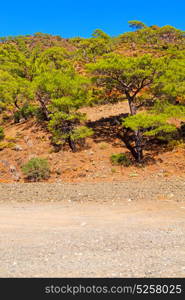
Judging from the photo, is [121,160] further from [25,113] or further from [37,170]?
[25,113]

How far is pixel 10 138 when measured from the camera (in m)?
30.7

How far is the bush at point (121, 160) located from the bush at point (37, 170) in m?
5.06

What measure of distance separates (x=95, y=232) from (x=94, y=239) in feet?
2.57

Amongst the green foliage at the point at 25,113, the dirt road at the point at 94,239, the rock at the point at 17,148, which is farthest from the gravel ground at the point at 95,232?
the green foliage at the point at 25,113

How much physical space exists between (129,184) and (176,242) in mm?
10058

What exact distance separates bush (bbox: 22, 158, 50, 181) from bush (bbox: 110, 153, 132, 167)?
5057 millimetres

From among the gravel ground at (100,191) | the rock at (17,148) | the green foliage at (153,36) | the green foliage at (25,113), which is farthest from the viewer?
the green foliage at (153,36)

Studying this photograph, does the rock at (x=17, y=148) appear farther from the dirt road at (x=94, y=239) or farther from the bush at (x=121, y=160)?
the dirt road at (x=94, y=239)

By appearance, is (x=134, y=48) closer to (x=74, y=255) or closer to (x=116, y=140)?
(x=116, y=140)

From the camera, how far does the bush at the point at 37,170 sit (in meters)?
22.0

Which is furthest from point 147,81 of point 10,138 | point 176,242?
point 176,242

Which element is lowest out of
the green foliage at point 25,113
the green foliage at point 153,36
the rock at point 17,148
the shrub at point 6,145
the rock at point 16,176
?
the rock at point 16,176

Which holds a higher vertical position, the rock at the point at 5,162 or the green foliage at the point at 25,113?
the green foliage at the point at 25,113

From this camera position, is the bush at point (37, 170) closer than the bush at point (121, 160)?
Yes
